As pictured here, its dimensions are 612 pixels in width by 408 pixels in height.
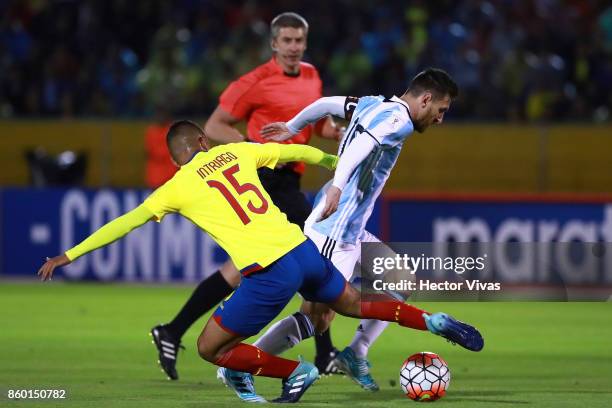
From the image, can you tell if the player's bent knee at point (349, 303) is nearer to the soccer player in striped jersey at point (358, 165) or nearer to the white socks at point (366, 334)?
the soccer player in striped jersey at point (358, 165)

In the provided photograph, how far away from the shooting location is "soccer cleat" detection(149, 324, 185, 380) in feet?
27.8

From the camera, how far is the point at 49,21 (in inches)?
740

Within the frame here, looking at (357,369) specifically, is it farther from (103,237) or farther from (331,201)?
(103,237)

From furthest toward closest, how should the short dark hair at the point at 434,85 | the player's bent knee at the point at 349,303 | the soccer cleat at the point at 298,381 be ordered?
1. the short dark hair at the point at 434,85
2. the player's bent knee at the point at 349,303
3. the soccer cleat at the point at 298,381

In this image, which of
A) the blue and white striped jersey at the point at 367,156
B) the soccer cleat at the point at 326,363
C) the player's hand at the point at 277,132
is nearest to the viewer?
the blue and white striped jersey at the point at 367,156

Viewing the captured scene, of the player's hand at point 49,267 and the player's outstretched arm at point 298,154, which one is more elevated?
the player's outstretched arm at point 298,154

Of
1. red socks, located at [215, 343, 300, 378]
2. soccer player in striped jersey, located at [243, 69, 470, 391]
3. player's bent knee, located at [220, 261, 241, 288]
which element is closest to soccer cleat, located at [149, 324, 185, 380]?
player's bent knee, located at [220, 261, 241, 288]

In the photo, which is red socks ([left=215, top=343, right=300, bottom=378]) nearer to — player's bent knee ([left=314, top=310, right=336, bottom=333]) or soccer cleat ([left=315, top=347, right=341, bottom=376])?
player's bent knee ([left=314, top=310, right=336, bottom=333])

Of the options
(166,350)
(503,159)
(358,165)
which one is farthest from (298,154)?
(503,159)

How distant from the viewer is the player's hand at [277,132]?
8.10 meters

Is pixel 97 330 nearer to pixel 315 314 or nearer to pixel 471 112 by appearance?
pixel 315 314

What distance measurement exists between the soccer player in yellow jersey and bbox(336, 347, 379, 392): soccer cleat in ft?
2.57

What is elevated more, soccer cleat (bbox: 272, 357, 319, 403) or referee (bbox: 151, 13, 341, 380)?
referee (bbox: 151, 13, 341, 380)


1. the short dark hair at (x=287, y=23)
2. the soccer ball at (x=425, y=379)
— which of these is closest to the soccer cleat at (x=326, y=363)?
the soccer ball at (x=425, y=379)
